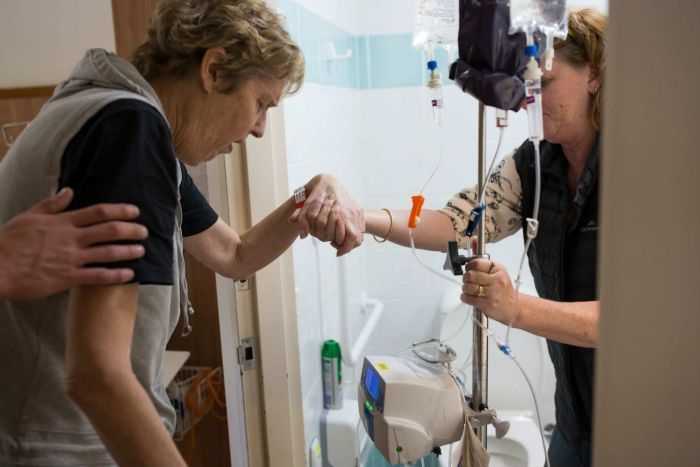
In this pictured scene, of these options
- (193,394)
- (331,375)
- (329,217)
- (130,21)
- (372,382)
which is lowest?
(193,394)

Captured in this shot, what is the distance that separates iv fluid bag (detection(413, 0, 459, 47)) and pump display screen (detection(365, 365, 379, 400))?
25.5 inches

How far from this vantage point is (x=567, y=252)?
1.22 m

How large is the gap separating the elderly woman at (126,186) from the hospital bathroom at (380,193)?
1.85ft

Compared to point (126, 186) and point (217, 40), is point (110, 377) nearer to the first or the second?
point (126, 186)

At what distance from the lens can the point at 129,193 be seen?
2.18 ft

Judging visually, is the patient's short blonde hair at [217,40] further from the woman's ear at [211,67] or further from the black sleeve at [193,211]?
→ the black sleeve at [193,211]

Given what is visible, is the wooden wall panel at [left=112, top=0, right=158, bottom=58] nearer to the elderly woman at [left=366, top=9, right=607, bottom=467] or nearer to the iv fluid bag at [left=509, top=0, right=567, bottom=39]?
the elderly woman at [left=366, top=9, right=607, bottom=467]

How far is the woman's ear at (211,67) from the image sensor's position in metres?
0.88

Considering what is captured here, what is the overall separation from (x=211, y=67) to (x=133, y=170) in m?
0.29

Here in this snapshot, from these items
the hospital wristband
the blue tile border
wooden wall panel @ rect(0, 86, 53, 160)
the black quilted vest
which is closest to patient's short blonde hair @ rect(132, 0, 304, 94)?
the hospital wristband

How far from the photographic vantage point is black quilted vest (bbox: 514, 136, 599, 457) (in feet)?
3.89

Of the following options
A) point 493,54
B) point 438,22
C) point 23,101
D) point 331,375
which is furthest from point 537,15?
point 23,101

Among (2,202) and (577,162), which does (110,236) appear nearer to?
(2,202)

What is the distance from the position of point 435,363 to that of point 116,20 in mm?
1578
